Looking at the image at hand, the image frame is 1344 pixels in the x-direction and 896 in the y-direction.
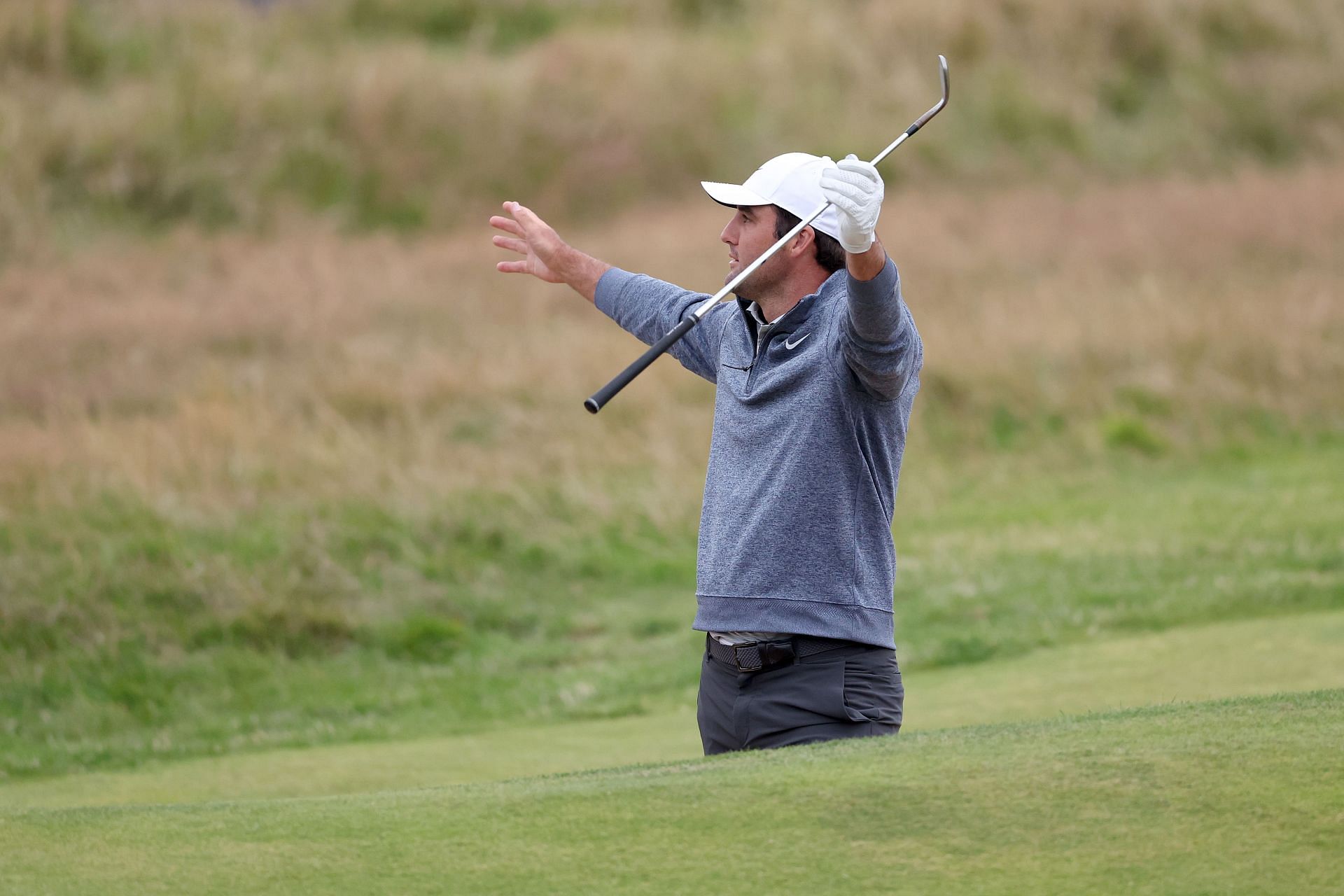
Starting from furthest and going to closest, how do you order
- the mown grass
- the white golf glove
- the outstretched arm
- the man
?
1. the mown grass
2. the outstretched arm
3. the man
4. the white golf glove

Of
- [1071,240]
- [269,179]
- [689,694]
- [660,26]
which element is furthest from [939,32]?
[689,694]

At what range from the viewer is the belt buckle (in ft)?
14.1

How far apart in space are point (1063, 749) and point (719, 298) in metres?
1.36

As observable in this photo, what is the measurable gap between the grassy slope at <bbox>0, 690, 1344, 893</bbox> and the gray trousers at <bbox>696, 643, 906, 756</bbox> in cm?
24

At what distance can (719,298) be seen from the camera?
4.29 metres

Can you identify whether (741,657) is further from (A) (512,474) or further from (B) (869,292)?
(A) (512,474)

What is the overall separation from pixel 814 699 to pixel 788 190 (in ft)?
4.31

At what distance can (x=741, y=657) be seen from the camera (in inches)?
170

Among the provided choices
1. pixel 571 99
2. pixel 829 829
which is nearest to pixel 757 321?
pixel 829 829

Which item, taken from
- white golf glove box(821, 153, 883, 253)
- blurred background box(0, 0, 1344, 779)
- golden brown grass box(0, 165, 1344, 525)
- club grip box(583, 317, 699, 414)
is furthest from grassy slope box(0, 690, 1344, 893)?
golden brown grass box(0, 165, 1344, 525)

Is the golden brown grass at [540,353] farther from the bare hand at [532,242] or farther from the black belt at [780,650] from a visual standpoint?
the black belt at [780,650]

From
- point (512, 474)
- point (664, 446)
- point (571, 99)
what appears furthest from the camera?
point (571, 99)

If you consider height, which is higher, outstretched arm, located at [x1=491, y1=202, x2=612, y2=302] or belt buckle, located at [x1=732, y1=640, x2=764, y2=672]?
outstretched arm, located at [x1=491, y1=202, x2=612, y2=302]

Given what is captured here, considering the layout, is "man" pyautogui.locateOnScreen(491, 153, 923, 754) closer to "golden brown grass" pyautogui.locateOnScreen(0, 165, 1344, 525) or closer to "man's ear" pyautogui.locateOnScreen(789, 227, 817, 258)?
"man's ear" pyautogui.locateOnScreen(789, 227, 817, 258)
